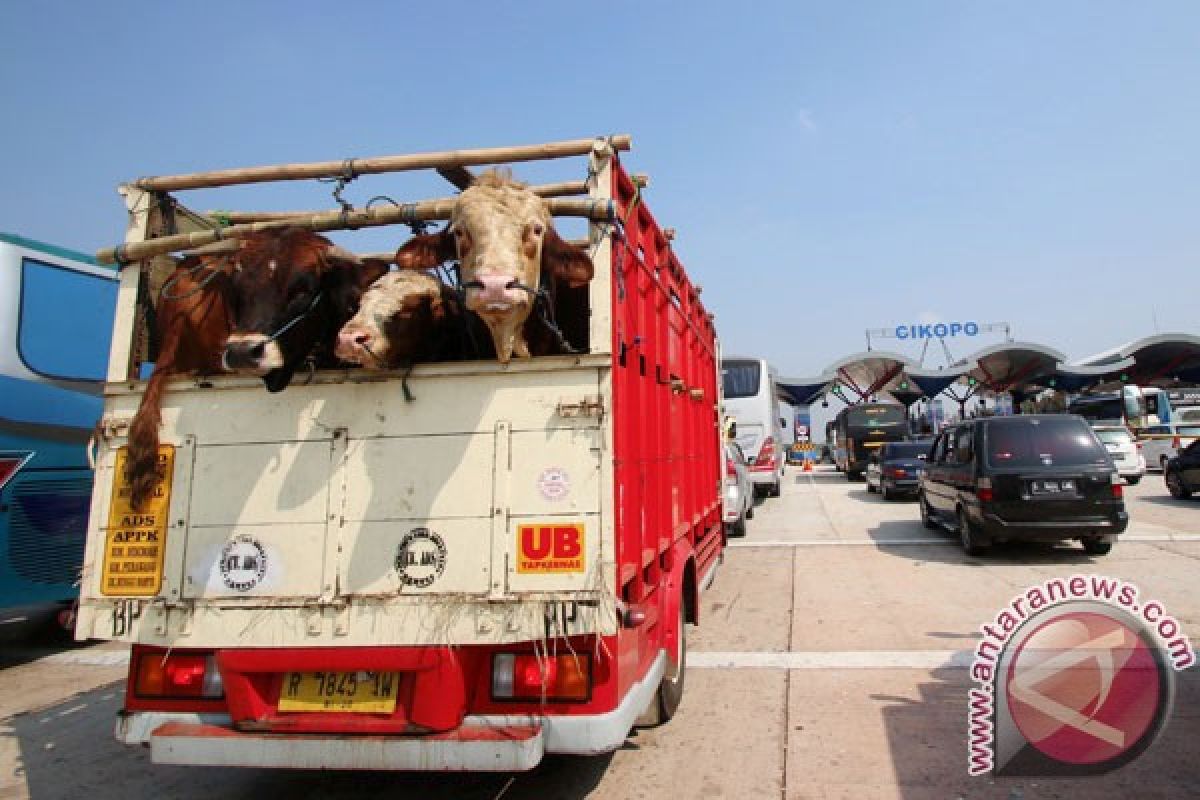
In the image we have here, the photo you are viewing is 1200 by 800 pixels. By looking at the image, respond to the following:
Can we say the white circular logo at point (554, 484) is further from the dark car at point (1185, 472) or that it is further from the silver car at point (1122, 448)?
the silver car at point (1122, 448)

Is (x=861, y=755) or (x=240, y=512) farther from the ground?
(x=240, y=512)

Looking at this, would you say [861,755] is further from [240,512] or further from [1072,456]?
[1072,456]

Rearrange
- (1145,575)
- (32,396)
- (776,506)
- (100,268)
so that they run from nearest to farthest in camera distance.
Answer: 1. (32,396)
2. (100,268)
3. (1145,575)
4. (776,506)

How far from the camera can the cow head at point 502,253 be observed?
9.42 feet

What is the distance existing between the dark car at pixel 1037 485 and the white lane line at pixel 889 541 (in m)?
1.19

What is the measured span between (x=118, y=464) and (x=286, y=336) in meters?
1.06

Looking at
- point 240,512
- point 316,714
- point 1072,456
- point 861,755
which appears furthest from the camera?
point 1072,456

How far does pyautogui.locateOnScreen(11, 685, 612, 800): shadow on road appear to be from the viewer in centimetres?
362

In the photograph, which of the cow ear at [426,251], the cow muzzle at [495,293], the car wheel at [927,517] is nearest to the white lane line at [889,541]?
the car wheel at [927,517]

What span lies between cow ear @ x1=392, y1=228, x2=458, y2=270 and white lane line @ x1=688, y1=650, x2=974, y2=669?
150 inches

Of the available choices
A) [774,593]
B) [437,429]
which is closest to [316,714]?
[437,429]

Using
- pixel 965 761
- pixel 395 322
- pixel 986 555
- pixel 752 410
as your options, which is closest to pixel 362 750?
pixel 395 322

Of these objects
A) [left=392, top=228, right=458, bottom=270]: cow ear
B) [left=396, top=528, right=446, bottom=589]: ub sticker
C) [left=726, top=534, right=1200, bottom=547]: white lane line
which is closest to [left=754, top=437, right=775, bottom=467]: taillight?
[left=726, top=534, right=1200, bottom=547]: white lane line

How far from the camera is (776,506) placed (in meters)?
17.9
